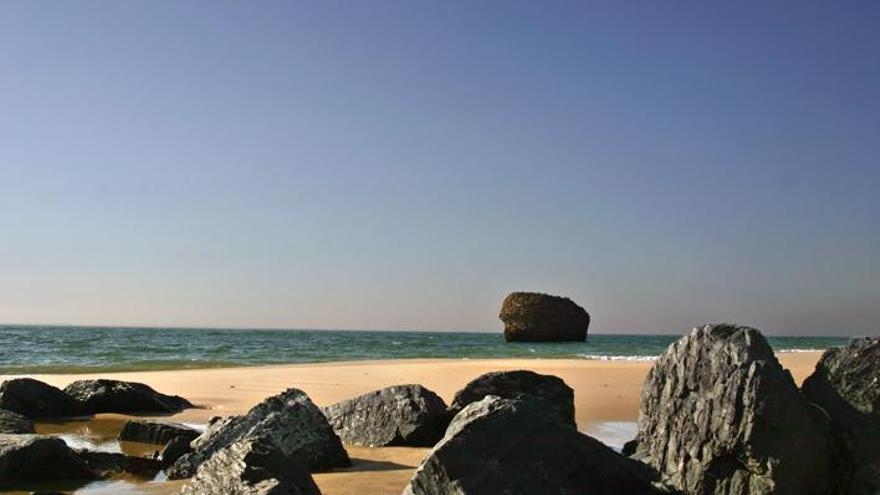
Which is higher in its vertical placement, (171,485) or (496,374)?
(496,374)

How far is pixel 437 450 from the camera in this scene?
434cm

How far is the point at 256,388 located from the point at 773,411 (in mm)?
12175

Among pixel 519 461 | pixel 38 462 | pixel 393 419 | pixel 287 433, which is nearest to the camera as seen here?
pixel 519 461

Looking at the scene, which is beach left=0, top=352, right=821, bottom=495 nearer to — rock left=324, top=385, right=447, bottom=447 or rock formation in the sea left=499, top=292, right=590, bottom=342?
rock left=324, top=385, right=447, bottom=447

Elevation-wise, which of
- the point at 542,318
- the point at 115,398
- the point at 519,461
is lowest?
the point at 115,398

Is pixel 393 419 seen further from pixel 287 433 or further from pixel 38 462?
pixel 38 462

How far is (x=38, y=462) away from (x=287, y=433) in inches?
79.5

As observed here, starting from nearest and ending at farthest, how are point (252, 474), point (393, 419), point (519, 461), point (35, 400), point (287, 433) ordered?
point (519, 461)
point (252, 474)
point (287, 433)
point (393, 419)
point (35, 400)

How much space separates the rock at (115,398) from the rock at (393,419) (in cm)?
427

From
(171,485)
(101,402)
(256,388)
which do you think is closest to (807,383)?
(171,485)

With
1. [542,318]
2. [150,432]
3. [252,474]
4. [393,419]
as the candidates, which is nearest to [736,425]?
[252,474]

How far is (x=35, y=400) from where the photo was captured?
11820 millimetres

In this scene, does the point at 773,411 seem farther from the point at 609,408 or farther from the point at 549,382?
the point at 609,408

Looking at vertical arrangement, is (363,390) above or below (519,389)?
below
